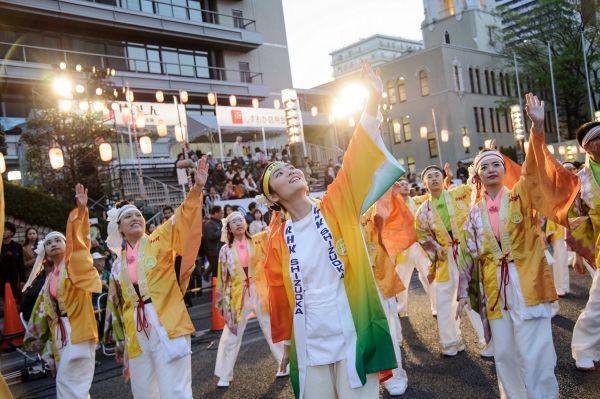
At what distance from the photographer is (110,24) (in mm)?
25156

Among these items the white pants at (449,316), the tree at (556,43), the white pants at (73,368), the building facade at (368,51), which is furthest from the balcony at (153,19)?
the building facade at (368,51)

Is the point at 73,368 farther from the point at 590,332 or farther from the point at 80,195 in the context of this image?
the point at 590,332

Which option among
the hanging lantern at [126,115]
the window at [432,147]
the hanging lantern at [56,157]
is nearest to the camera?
the hanging lantern at [56,157]

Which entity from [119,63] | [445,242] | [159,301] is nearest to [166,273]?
[159,301]

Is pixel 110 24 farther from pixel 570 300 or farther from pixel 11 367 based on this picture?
pixel 570 300

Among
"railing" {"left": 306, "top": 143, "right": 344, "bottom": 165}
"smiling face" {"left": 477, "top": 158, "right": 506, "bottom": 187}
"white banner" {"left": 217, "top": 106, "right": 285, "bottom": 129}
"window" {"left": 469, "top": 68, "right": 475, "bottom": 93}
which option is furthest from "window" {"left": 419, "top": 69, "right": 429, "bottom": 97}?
"smiling face" {"left": 477, "top": 158, "right": 506, "bottom": 187}

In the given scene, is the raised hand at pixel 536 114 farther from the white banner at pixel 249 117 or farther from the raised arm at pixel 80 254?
the white banner at pixel 249 117

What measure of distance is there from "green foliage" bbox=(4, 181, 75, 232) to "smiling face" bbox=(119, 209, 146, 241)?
10.5 meters

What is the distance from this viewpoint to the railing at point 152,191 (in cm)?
1894

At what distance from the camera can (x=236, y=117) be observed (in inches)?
926

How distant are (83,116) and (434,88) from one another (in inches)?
1057

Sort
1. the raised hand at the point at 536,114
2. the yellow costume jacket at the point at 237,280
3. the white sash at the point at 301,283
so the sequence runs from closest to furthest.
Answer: the white sash at the point at 301,283, the raised hand at the point at 536,114, the yellow costume jacket at the point at 237,280

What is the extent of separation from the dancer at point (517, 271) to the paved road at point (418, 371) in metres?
0.70

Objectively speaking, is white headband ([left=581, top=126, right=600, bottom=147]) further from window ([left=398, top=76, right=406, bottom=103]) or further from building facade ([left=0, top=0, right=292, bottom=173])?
window ([left=398, top=76, right=406, bottom=103])
